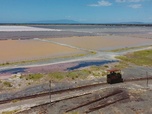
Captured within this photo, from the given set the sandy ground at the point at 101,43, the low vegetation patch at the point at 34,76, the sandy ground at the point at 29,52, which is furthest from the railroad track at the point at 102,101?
the sandy ground at the point at 101,43

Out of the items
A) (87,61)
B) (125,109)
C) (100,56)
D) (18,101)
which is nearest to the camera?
(125,109)

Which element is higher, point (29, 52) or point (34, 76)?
point (34, 76)

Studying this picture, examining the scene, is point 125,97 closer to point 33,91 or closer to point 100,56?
point 33,91

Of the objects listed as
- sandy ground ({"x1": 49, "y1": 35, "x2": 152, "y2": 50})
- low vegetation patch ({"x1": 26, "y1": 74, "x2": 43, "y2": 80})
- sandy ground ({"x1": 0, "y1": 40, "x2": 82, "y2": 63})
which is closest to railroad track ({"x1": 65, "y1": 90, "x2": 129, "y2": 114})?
low vegetation patch ({"x1": 26, "y1": 74, "x2": 43, "y2": 80})

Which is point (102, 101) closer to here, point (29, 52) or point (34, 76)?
point (34, 76)

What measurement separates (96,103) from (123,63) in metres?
16.7

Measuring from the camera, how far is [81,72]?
26203 millimetres

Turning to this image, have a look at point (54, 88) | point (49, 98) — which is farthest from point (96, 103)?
point (54, 88)

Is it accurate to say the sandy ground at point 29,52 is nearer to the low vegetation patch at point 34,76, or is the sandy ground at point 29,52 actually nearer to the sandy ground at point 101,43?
the sandy ground at point 101,43

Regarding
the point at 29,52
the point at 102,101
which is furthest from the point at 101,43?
the point at 102,101

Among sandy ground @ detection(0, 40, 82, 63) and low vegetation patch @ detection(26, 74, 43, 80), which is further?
sandy ground @ detection(0, 40, 82, 63)

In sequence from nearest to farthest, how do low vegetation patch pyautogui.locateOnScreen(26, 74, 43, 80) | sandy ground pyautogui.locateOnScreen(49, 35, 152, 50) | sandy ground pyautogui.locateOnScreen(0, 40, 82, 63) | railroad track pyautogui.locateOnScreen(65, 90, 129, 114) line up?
railroad track pyautogui.locateOnScreen(65, 90, 129, 114), low vegetation patch pyautogui.locateOnScreen(26, 74, 43, 80), sandy ground pyautogui.locateOnScreen(0, 40, 82, 63), sandy ground pyautogui.locateOnScreen(49, 35, 152, 50)

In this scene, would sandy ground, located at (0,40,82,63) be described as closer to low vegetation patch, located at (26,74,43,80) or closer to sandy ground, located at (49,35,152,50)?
sandy ground, located at (49,35,152,50)

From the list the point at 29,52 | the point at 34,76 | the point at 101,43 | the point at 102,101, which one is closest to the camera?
the point at 102,101
